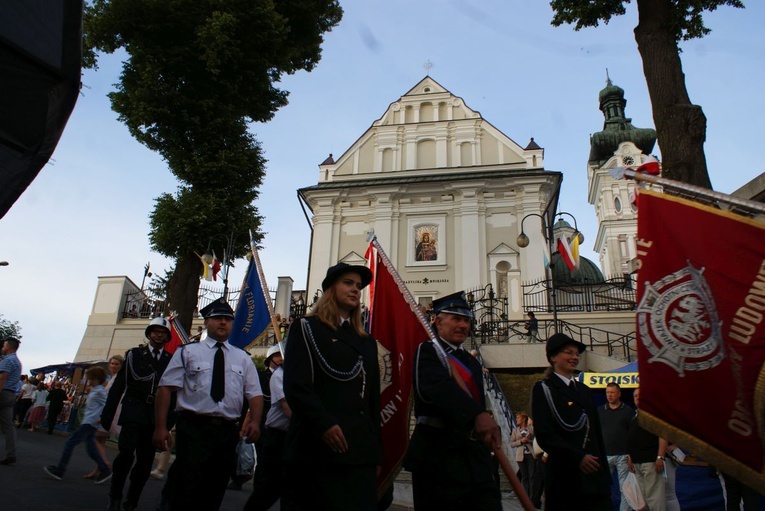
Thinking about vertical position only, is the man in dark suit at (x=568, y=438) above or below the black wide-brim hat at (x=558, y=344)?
below

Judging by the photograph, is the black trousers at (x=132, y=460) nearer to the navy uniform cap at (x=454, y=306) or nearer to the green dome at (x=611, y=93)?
the navy uniform cap at (x=454, y=306)

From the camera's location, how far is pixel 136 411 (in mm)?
6242

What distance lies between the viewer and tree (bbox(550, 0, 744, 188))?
698 centimetres

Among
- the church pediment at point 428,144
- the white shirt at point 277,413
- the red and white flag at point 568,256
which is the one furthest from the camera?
the church pediment at point 428,144

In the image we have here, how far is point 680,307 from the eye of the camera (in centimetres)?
402

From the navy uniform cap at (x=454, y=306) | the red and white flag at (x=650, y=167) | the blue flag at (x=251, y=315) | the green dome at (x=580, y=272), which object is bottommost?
the navy uniform cap at (x=454, y=306)

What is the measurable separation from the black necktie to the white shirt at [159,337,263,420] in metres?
0.03

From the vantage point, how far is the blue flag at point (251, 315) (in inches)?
335

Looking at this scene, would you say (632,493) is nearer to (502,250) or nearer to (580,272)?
(502,250)

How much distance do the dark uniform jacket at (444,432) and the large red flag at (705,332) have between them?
1338mm

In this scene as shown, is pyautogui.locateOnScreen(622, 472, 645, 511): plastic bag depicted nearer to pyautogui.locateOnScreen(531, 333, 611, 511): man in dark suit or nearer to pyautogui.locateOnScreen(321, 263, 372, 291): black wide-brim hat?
pyautogui.locateOnScreen(531, 333, 611, 511): man in dark suit

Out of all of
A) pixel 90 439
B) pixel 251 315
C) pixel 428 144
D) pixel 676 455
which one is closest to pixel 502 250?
pixel 428 144

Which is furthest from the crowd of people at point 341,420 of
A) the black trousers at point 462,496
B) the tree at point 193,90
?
the tree at point 193,90

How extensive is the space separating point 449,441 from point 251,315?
560 centimetres
